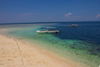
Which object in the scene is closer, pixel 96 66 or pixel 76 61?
pixel 96 66

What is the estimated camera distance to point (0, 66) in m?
6.18

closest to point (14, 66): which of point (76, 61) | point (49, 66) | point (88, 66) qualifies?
point (49, 66)

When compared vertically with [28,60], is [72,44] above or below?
below

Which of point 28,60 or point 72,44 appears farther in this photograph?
point 72,44

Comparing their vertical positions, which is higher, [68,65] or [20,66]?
[20,66]

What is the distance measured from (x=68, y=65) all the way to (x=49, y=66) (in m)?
2.19

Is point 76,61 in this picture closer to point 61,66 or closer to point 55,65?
point 61,66

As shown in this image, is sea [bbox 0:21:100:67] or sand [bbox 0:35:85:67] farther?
sea [bbox 0:21:100:67]

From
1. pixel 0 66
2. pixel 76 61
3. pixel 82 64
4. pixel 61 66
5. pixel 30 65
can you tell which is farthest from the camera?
pixel 76 61

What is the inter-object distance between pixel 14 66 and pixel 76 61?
6.96 m

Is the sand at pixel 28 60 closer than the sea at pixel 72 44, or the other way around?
the sand at pixel 28 60

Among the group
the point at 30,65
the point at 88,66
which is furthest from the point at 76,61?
the point at 30,65

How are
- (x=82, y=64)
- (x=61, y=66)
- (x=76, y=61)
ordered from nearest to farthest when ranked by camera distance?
(x=61, y=66) < (x=82, y=64) < (x=76, y=61)

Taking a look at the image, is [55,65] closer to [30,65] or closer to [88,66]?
[30,65]
